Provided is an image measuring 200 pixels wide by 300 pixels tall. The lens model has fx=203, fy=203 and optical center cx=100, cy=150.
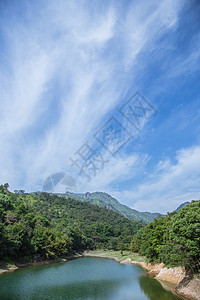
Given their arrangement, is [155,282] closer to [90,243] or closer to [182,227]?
[182,227]

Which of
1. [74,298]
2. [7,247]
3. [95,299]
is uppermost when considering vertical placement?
[7,247]

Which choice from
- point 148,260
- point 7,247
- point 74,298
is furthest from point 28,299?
point 148,260

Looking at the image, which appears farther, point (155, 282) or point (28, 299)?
point (155, 282)

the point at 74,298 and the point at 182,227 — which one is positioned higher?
the point at 74,298

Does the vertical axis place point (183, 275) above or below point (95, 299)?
below

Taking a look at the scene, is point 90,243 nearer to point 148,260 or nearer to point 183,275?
point 148,260

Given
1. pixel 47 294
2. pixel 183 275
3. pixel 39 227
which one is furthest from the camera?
pixel 39 227

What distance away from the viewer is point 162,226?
32.8 metres

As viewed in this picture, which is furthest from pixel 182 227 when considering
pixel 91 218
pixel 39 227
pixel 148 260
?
pixel 91 218

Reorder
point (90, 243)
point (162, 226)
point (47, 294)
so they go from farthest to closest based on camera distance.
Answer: point (90, 243), point (162, 226), point (47, 294)

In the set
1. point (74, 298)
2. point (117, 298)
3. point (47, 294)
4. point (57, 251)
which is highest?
point (57, 251)

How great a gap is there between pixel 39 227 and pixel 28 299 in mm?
32987

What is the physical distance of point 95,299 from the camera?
1842 centimetres

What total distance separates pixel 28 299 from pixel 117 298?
792cm
